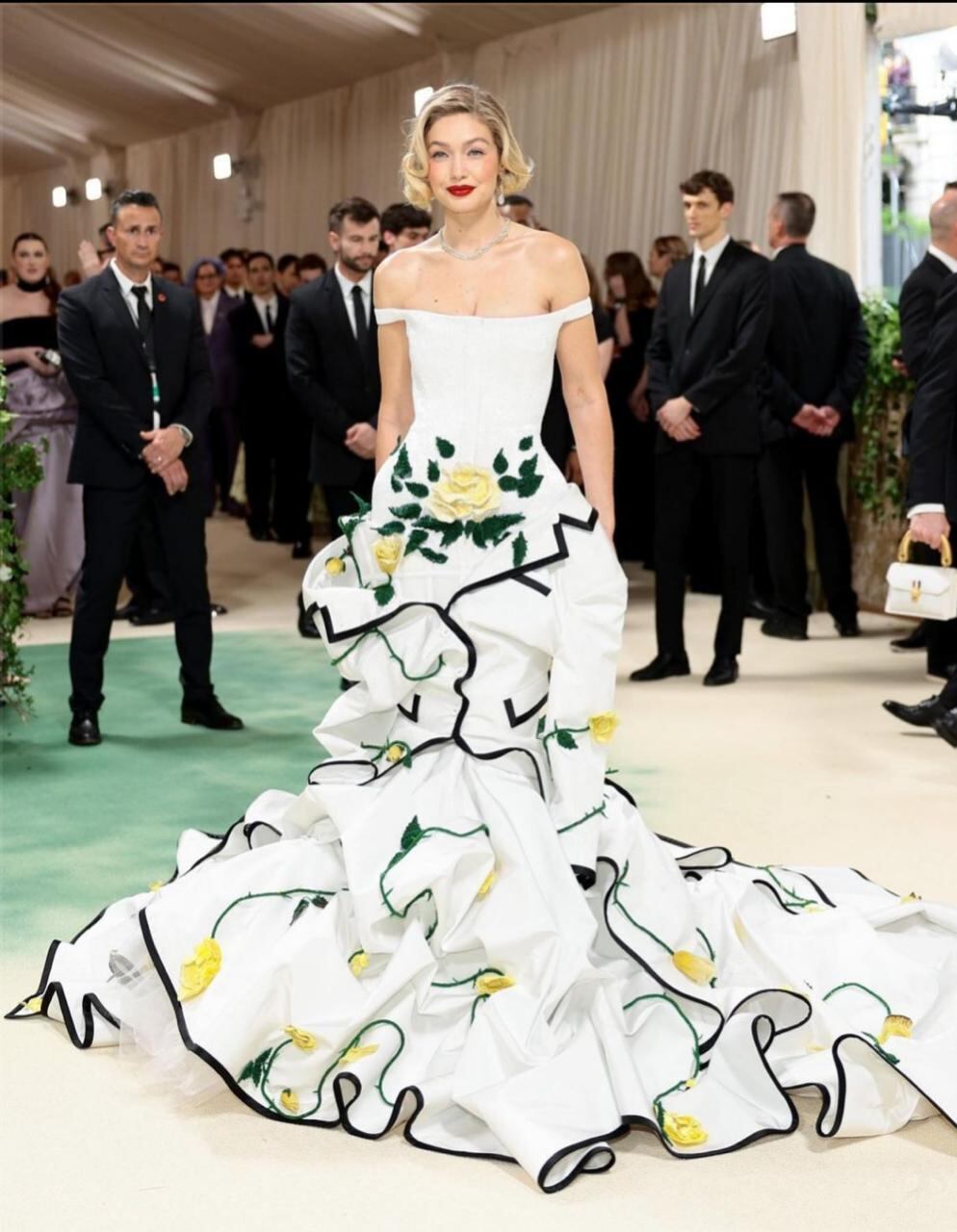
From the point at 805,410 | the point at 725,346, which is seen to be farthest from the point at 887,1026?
the point at 805,410

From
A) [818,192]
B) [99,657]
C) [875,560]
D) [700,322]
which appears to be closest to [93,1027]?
[99,657]

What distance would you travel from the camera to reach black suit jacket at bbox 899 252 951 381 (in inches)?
267

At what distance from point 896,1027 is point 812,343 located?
522cm

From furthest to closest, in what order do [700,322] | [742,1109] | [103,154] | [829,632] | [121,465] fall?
1. [103,154]
2. [829,632]
3. [700,322]
4. [121,465]
5. [742,1109]

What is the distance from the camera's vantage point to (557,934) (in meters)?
3.13

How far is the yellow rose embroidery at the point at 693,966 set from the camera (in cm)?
325

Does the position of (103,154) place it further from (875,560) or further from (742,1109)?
(742,1109)

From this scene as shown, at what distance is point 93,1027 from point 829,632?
18.0 feet

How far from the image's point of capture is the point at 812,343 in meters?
7.89

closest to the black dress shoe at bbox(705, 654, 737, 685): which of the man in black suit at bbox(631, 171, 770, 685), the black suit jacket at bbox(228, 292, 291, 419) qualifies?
the man in black suit at bbox(631, 171, 770, 685)

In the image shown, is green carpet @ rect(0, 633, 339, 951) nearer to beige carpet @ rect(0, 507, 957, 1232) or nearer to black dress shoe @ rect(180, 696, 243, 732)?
black dress shoe @ rect(180, 696, 243, 732)

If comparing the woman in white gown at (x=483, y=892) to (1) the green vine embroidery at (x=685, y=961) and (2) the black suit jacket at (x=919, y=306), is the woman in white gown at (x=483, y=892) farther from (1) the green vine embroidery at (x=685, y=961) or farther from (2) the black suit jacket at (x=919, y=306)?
(2) the black suit jacket at (x=919, y=306)

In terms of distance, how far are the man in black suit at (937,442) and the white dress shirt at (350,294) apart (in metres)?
2.61

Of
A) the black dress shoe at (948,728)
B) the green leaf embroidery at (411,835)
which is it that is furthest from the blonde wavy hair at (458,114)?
the black dress shoe at (948,728)
